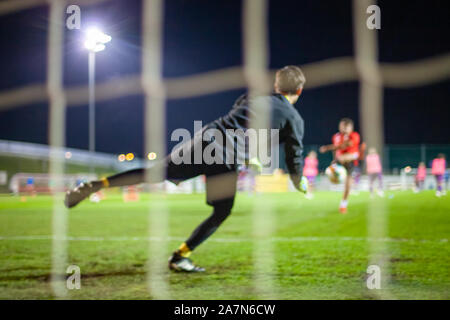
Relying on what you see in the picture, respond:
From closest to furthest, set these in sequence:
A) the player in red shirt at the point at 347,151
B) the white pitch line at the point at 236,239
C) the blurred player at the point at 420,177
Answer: the white pitch line at the point at 236,239 < the player in red shirt at the point at 347,151 < the blurred player at the point at 420,177

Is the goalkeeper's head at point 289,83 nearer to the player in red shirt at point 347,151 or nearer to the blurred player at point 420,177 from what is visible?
the player in red shirt at point 347,151

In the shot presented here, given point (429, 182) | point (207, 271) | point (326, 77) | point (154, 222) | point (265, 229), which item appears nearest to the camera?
point (207, 271)

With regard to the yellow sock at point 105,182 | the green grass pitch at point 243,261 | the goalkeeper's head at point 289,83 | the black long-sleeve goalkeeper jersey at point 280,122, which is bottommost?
the green grass pitch at point 243,261

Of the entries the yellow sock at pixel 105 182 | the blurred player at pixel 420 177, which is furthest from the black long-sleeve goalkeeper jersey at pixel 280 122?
the blurred player at pixel 420 177

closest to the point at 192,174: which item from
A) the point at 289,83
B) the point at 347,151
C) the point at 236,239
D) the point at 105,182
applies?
the point at 105,182

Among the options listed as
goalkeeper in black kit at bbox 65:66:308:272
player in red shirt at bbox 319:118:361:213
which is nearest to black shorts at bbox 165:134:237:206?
goalkeeper in black kit at bbox 65:66:308:272

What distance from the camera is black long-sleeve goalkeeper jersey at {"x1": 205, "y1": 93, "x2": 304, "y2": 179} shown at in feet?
11.7

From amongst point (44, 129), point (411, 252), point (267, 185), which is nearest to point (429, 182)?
point (267, 185)

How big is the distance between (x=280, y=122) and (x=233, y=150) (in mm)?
442

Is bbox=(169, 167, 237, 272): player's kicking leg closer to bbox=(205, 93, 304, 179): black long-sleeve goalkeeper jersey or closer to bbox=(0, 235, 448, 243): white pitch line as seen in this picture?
bbox=(205, 93, 304, 179): black long-sleeve goalkeeper jersey

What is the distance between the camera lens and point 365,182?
26.6 m

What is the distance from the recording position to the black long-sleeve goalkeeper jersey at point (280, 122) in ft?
11.7

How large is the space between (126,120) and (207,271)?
28451mm
